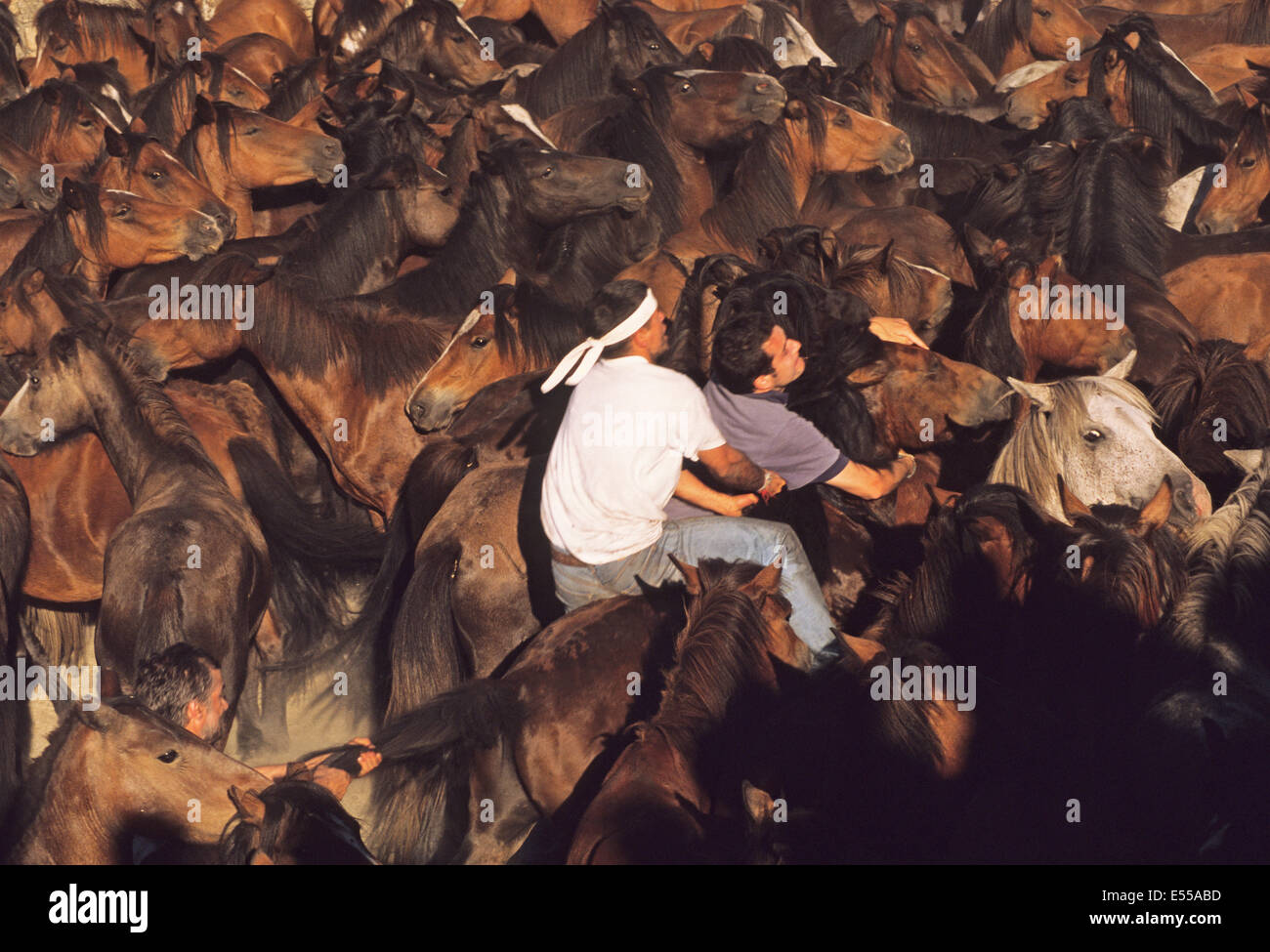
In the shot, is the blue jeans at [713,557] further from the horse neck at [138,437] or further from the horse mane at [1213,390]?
the horse mane at [1213,390]

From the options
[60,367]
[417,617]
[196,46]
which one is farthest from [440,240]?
[196,46]

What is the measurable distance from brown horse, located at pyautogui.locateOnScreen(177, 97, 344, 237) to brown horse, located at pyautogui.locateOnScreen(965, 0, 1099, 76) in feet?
20.1

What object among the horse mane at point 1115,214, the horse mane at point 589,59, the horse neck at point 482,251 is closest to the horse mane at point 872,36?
the horse mane at point 589,59

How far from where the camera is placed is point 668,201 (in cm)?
902

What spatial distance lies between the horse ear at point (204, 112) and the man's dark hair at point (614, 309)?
17.3ft

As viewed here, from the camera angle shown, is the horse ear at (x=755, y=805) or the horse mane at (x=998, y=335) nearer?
the horse ear at (x=755, y=805)

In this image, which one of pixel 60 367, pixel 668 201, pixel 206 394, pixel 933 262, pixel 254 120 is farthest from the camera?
pixel 254 120

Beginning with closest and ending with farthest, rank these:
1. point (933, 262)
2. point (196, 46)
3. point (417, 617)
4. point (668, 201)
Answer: point (417, 617) < point (933, 262) < point (668, 201) < point (196, 46)

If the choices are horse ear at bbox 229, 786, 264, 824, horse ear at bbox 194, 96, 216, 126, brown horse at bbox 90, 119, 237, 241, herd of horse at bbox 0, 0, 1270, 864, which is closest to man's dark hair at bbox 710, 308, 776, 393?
herd of horse at bbox 0, 0, 1270, 864

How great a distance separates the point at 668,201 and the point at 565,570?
13.8 feet

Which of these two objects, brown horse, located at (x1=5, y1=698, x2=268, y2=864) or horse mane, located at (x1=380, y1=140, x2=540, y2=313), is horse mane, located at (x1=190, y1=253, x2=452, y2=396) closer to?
horse mane, located at (x1=380, y1=140, x2=540, y2=313)

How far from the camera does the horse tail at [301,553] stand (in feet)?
22.4

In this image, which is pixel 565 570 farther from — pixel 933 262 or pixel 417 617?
pixel 933 262
